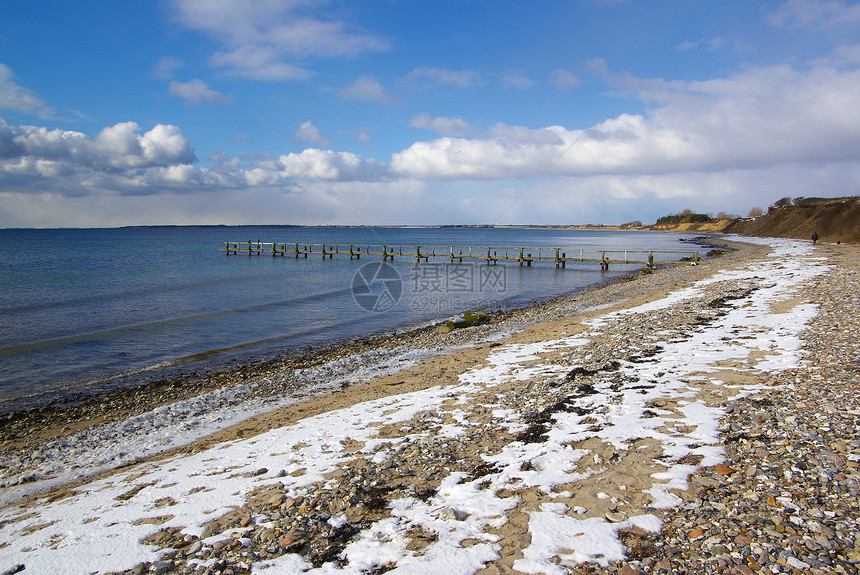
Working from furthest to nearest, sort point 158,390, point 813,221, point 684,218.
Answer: point 684,218 → point 813,221 → point 158,390

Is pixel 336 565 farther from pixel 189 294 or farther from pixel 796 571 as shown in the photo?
pixel 189 294

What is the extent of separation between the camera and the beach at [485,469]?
3.54 meters

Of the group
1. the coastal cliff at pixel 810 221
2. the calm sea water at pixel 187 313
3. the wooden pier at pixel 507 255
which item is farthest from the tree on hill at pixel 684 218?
the calm sea water at pixel 187 313

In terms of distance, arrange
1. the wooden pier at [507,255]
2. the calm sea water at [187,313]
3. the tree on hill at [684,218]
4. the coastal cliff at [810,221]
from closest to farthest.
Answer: the calm sea water at [187,313], the wooden pier at [507,255], the coastal cliff at [810,221], the tree on hill at [684,218]

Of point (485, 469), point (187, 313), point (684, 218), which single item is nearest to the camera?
point (485, 469)

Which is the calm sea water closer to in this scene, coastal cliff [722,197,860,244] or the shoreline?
the shoreline

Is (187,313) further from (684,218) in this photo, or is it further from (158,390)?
(684,218)

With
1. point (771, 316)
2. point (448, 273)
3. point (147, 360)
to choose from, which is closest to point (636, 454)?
point (771, 316)

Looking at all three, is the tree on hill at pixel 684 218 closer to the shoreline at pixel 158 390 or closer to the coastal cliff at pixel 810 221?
the coastal cliff at pixel 810 221

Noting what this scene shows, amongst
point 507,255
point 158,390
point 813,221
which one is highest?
point 813,221

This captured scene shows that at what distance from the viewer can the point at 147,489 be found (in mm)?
5559

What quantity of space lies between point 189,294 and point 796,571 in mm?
29862

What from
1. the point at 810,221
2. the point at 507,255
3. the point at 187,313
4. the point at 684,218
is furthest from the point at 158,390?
the point at 684,218

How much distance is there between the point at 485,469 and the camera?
4.97m
